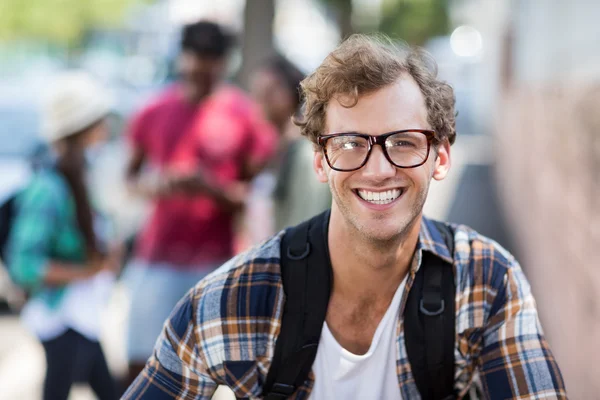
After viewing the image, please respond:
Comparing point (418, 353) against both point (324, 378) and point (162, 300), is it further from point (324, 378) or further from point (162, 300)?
point (162, 300)

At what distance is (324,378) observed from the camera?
2.07 meters

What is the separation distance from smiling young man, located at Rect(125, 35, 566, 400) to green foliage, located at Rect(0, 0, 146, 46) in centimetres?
2616

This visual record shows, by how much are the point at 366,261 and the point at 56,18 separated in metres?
26.6

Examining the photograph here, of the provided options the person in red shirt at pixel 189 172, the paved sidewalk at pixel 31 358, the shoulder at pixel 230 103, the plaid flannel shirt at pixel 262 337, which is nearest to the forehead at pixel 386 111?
the plaid flannel shirt at pixel 262 337

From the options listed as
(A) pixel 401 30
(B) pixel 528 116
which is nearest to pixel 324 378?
(B) pixel 528 116

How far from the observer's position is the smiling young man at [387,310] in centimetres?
200

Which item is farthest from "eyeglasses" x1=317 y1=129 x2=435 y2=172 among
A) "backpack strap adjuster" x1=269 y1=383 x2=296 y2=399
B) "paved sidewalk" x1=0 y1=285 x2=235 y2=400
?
"paved sidewalk" x1=0 y1=285 x2=235 y2=400

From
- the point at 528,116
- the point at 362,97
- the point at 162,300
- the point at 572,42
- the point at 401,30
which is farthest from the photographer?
the point at 401,30

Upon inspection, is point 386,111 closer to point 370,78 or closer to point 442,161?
point 370,78

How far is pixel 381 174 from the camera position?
78.4 inches

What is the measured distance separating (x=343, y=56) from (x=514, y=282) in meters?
0.72

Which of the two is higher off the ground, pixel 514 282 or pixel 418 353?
pixel 514 282

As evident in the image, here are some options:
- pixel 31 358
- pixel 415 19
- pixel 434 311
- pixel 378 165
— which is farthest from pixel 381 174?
pixel 415 19

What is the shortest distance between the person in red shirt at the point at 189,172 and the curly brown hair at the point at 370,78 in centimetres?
196
